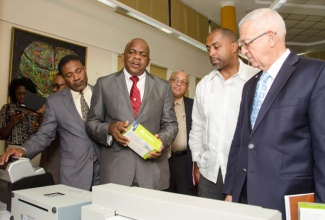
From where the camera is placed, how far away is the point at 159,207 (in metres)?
0.61

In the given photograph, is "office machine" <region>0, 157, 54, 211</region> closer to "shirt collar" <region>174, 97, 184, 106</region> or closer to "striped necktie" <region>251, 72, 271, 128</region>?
"striped necktie" <region>251, 72, 271, 128</region>

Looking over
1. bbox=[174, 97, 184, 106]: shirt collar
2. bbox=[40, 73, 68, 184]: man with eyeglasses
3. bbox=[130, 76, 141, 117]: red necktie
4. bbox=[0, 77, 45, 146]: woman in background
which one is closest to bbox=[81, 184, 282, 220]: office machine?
bbox=[130, 76, 141, 117]: red necktie

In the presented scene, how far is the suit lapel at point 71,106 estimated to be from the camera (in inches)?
73.3

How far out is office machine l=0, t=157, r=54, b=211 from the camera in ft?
3.62

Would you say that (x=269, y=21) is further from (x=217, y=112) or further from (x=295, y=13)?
(x=295, y=13)

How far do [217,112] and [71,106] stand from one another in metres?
0.99

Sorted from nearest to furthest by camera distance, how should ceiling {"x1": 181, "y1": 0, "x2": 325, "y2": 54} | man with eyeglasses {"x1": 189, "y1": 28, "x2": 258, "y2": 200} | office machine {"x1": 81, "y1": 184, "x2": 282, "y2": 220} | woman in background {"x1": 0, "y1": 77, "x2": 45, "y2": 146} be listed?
office machine {"x1": 81, "y1": 184, "x2": 282, "y2": 220}
man with eyeglasses {"x1": 189, "y1": 28, "x2": 258, "y2": 200}
woman in background {"x1": 0, "y1": 77, "x2": 45, "y2": 146}
ceiling {"x1": 181, "y1": 0, "x2": 325, "y2": 54}

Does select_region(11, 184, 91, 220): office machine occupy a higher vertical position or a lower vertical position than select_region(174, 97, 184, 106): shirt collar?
lower

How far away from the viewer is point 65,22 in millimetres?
3582

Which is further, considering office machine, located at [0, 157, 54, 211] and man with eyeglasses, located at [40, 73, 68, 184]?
man with eyeglasses, located at [40, 73, 68, 184]

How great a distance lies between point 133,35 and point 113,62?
2.19ft

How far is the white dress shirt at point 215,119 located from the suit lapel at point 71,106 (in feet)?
2.58

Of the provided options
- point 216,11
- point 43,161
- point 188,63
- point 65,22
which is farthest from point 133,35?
point 43,161

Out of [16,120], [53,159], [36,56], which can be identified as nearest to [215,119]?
[53,159]
